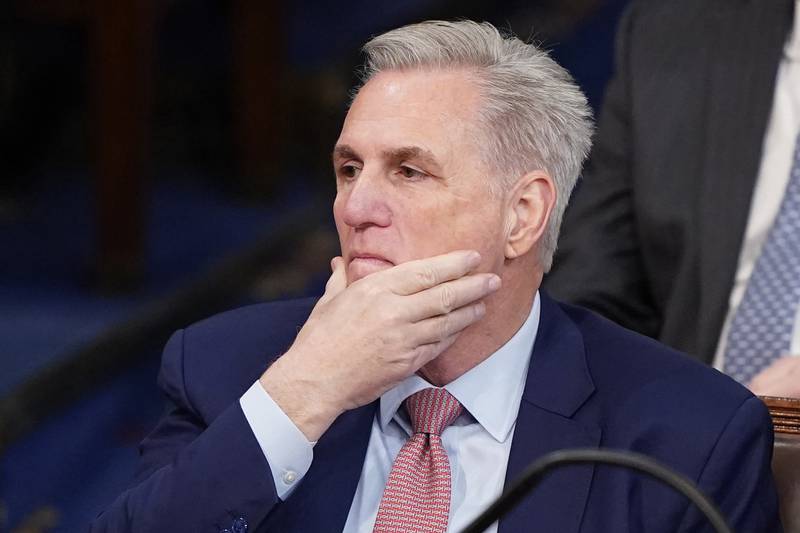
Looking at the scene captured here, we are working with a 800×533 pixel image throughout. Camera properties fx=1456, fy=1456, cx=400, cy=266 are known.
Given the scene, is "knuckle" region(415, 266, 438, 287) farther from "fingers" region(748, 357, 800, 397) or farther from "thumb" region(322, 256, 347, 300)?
"fingers" region(748, 357, 800, 397)

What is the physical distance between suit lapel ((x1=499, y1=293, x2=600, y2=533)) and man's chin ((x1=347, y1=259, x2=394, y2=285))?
0.24 metres

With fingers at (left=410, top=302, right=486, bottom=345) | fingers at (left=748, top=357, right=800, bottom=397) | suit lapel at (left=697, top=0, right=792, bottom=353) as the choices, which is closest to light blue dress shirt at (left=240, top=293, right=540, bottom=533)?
fingers at (left=410, top=302, right=486, bottom=345)

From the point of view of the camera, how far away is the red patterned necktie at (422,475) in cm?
166

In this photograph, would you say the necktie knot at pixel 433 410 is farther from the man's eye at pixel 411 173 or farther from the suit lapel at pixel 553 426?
the man's eye at pixel 411 173

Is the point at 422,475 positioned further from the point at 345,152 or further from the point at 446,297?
the point at 345,152

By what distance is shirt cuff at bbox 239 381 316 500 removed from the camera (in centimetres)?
165

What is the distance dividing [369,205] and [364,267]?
74mm

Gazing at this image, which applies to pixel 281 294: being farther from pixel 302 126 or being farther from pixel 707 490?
pixel 707 490

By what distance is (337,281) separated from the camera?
1763 mm

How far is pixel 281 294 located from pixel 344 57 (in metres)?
0.96

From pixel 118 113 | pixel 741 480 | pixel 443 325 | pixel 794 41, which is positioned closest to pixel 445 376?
pixel 443 325

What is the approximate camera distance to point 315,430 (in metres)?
1.65

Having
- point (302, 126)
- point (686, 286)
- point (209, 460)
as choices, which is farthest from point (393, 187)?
point (302, 126)

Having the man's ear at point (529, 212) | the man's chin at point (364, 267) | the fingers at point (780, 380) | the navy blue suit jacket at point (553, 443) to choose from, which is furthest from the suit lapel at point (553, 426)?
the fingers at point (780, 380)
